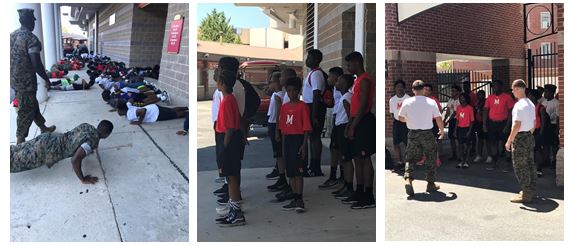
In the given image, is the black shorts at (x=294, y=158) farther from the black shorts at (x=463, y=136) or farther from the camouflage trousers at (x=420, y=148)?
the black shorts at (x=463, y=136)

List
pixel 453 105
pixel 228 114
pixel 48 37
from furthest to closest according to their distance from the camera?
pixel 48 37 → pixel 453 105 → pixel 228 114

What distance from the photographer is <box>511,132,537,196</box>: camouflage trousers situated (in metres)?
4.59

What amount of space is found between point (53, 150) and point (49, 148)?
39 millimetres

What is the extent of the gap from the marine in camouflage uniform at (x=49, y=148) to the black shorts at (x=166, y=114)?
2072 mm

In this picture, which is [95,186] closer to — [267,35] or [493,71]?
[493,71]

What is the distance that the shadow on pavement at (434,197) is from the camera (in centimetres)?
495

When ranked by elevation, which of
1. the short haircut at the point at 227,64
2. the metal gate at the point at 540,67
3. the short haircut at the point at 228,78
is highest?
the metal gate at the point at 540,67

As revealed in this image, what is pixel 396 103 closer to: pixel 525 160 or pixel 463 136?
pixel 463 136

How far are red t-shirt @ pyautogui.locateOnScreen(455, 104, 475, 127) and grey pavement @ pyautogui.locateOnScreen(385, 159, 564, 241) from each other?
97cm

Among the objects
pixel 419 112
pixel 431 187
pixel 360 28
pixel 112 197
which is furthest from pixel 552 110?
pixel 112 197

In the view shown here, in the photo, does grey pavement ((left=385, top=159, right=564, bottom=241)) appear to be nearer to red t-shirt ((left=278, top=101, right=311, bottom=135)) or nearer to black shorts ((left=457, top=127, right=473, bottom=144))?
black shorts ((left=457, top=127, right=473, bottom=144))

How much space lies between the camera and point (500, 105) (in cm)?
604

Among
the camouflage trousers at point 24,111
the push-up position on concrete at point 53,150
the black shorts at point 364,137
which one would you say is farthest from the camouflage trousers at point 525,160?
the camouflage trousers at point 24,111

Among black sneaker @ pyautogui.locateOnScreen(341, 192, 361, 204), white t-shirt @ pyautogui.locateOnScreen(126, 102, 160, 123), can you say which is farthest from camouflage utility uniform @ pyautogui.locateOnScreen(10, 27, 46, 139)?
black sneaker @ pyautogui.locateOnScreen(341, 192, 361, 204)
